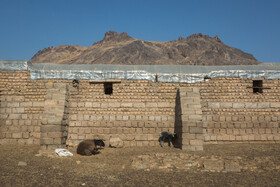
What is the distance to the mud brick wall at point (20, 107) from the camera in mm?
8828

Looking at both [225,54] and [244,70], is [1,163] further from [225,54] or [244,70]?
[225,54]

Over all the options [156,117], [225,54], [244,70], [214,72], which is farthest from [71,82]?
[225,54]

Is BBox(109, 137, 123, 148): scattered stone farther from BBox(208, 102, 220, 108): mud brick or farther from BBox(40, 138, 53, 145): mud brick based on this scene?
BBox(208, 102, 220, 108): mud brick

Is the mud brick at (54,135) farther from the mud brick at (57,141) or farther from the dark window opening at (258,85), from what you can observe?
the dark window opening at (258,85)

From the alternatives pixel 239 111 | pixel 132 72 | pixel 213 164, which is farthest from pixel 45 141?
pixel 239 111

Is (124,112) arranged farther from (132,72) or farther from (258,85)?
(258,85)

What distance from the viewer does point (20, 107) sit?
9062 mm

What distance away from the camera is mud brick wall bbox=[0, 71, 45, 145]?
29.0 ft

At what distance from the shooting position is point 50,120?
8.28m

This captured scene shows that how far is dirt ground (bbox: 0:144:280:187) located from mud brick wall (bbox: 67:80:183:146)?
0.98m

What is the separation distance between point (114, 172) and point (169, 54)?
1990 inches

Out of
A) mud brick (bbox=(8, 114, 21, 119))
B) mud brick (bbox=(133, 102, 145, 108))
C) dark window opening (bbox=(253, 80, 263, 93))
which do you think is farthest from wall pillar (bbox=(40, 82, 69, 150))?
dark window opening (bbox=(253, 80, 263, 93))

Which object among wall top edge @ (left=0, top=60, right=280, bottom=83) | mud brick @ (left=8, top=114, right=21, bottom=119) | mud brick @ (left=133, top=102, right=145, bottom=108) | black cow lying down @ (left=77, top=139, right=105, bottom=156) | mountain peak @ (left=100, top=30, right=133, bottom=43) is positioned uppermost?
mountain peak @ (left=100, top=30, right=133, bottom=43)

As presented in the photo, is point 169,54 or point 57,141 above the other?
point 169,54
